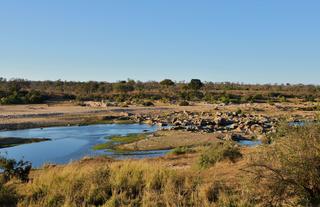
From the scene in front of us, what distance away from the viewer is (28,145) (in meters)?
37.9

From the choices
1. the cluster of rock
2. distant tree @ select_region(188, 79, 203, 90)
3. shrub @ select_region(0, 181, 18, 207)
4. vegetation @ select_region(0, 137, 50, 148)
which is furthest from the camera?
distant tree @ select_region(188, 79, 203, 90)

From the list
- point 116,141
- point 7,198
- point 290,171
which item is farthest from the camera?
point 116,141

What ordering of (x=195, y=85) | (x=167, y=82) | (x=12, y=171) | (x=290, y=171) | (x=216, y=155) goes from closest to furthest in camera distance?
(x=290, y=171)
(x=12, y=171)
(x=216, y=155)
(x=195, y=85)
(x=167, y=82)

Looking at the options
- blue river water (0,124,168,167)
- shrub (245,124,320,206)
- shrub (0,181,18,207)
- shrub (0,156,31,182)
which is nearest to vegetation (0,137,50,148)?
blue river water (0,124,168,167)

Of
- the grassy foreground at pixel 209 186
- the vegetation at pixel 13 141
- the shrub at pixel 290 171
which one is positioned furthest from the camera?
the vegetation at pixel 13 141

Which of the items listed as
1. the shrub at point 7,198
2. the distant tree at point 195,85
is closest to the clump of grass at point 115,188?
the shrub at point 7,198

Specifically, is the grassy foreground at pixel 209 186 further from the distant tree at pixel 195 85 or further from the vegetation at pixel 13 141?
the distant tree at pixel 195 85

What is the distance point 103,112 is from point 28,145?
30850 mm

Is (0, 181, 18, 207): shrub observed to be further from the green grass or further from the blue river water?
the green grass

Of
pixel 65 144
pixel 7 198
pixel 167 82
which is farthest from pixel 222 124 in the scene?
pixel 167 82

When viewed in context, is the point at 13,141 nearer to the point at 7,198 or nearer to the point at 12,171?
the point at 12,171

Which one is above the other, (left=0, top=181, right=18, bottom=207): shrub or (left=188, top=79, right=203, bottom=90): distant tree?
(left=188, top=79, right=203, bottom=90): distant tree

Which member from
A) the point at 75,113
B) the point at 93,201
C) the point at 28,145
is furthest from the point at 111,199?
the point at 75,113

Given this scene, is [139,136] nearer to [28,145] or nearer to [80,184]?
[28,145]
